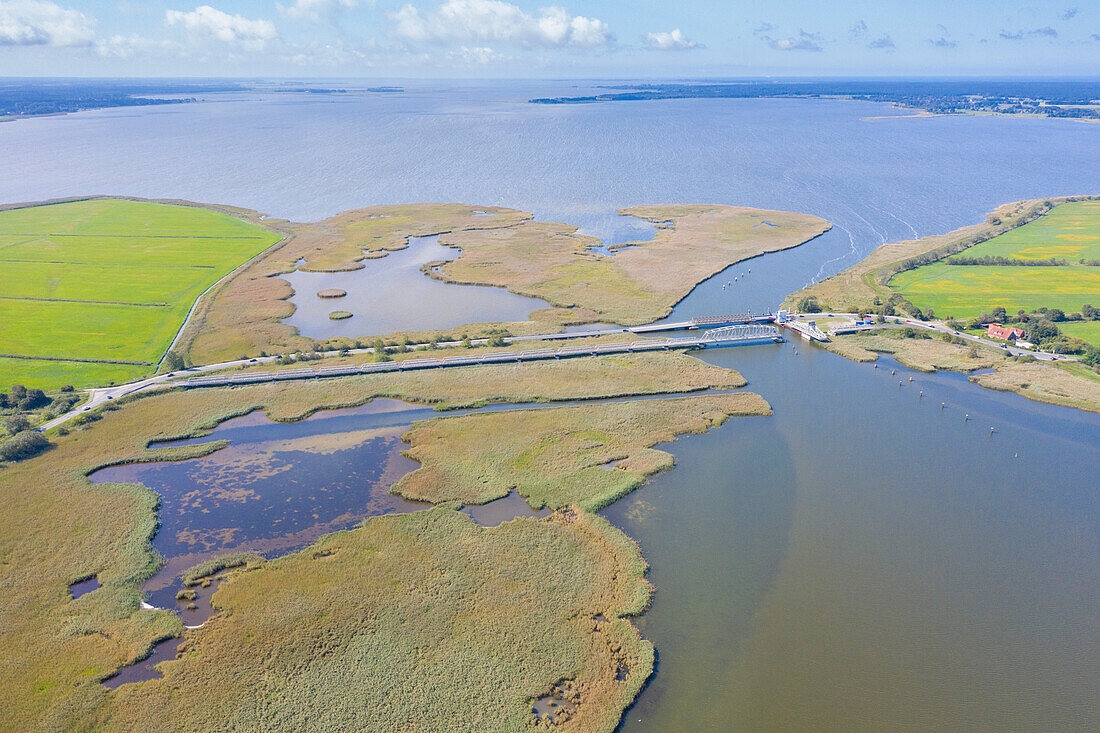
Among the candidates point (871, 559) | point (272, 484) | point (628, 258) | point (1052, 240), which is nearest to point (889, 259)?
point (1052, 240)

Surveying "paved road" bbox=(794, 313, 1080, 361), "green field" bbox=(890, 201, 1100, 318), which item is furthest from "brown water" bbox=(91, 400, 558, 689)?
"green field" bbox=(890, 201, 1100, 318)

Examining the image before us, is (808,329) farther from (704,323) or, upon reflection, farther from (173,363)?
(173,363)

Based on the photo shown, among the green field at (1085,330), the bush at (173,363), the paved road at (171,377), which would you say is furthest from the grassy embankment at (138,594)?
the green field at (1085,330)

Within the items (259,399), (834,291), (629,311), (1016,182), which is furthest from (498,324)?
(1016,182)

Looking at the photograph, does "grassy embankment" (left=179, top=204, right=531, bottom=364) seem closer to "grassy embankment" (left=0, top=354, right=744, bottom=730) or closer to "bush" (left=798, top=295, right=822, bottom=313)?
"grassy embankment" (left=0, top=354, right=744, bottom=730)

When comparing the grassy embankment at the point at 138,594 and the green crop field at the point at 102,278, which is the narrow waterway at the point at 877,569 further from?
the green crop field at the point at 102,278

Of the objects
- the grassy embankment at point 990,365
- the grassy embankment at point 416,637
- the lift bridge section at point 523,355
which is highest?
the grassy embankment at point 990,365

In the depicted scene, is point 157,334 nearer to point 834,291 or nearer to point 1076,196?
point 834,291
